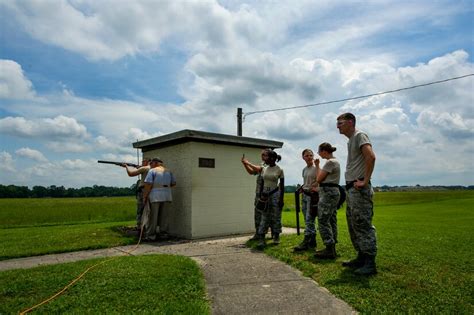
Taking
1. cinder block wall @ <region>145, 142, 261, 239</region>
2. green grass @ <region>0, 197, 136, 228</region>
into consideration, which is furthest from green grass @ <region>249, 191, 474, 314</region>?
green grass @ <region>0, 197, 136, 228</region>

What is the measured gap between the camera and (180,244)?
7699 mm

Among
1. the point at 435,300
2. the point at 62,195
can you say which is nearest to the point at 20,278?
the point at 435,300

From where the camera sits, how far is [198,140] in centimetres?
856

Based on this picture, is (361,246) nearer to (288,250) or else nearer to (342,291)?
(342,291)

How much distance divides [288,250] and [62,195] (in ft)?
206

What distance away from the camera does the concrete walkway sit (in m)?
3.83

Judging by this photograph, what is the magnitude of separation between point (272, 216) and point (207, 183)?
2194mm

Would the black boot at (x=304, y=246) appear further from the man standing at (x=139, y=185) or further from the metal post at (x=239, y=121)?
the metal post at (x=239, y=121)

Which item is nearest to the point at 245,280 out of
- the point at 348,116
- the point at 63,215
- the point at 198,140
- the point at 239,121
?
the point at 348,116

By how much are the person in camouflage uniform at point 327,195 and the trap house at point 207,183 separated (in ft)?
11.5

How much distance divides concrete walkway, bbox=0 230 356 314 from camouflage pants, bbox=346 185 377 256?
0.90m

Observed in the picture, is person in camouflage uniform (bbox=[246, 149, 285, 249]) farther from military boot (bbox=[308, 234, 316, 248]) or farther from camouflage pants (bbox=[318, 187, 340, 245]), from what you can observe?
camouflage pants (bbox=[318, 187, 340, 245])

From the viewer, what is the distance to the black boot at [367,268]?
15.5ft

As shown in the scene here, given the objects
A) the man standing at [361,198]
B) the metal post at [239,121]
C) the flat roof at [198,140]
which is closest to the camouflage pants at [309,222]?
the man standing at [361,198]
